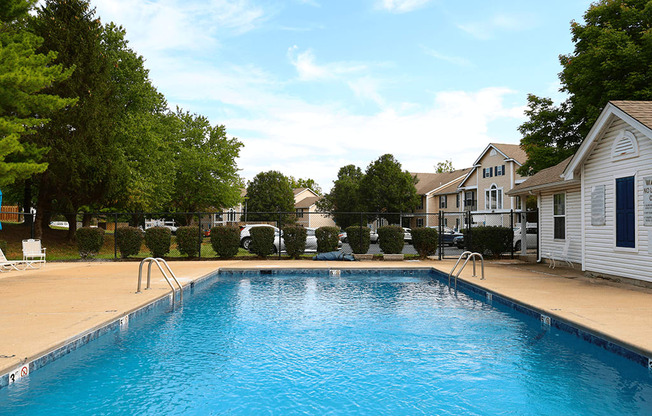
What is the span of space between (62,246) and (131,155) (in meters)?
6.96

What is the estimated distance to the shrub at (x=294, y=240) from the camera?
18.9 meters

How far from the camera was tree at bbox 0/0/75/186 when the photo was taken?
43.4ft

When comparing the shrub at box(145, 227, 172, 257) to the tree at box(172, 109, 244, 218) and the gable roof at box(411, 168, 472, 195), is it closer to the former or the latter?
the tree at box(172, 109, 244, 218)

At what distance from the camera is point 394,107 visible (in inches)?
923

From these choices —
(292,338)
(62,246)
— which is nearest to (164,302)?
(292,338)

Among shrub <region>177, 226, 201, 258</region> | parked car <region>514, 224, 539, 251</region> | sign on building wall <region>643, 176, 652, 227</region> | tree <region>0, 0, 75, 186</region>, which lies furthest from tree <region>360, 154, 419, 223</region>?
sign on building wall <region>643, 176, 652, 227</region>

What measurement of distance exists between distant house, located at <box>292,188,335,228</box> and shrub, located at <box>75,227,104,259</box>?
39011 mm

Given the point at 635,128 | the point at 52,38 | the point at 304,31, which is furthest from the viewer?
the point at 52,38

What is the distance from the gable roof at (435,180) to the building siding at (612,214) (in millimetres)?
37441

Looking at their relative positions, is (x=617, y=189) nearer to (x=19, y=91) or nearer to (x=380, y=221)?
(x=19, y=91)

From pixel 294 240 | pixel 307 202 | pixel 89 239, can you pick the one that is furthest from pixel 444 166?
pixel 89 239

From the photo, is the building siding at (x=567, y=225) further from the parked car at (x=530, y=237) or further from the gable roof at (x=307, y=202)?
the gable roof at (x=307, y=202)

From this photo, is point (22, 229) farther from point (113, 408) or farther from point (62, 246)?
point (113, 408)

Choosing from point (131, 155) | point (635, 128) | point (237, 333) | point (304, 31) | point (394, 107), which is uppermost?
point (304, 31)
